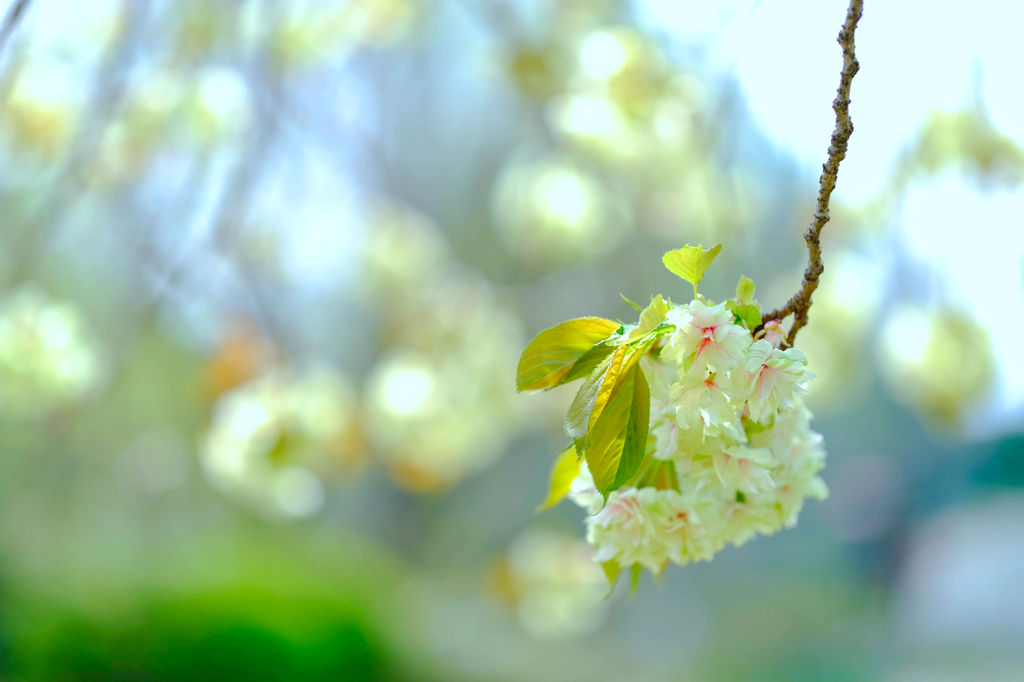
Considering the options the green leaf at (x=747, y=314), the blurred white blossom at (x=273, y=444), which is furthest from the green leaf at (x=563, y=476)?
the blurred white blossom at (x=273, y=444)

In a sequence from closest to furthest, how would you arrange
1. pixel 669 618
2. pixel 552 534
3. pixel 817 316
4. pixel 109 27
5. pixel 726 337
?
pixel 726 337 → pixel 109 27 → pixel 817 316 → pixel 552 534 → pixel 669 618

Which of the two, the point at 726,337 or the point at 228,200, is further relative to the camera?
the point at 228,200

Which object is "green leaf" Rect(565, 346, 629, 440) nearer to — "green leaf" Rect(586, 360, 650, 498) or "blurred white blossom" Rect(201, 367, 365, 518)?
"green leaf" Rect(586, 360, 650, 498)

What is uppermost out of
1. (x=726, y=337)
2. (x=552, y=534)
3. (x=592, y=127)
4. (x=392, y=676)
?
(x=592, y=127)

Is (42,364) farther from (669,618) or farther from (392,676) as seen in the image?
(669,618)

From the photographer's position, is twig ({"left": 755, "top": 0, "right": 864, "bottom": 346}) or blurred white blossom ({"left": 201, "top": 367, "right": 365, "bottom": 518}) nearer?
twig ({"left": 755, "top": 0, "right": 864, "bottom": 346})

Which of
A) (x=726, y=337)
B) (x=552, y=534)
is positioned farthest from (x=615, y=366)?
(x=552, y=534)

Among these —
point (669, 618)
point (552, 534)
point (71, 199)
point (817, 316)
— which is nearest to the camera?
point (71, 199)

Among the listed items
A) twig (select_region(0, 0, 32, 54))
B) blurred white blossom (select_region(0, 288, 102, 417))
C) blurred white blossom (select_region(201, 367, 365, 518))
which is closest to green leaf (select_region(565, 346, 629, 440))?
twig (select_region(0, 0, 32, 54))
